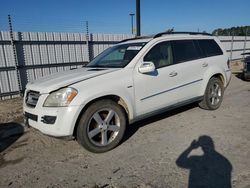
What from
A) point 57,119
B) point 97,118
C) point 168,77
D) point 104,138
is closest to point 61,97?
point 57,119

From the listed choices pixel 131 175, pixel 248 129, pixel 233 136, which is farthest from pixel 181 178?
pixel 248 129

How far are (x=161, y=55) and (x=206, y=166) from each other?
86.4 inches

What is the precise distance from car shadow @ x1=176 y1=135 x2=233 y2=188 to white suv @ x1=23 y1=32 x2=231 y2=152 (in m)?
1.05

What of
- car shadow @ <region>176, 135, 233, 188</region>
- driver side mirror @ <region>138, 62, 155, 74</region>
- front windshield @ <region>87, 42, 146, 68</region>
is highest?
front windshield @ <region>87, 42, 146, 68</region>

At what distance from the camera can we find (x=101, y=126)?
3561 millimetres

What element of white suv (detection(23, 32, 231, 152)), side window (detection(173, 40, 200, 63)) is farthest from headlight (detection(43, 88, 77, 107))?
side window (detection(173, 40, 200, 63))

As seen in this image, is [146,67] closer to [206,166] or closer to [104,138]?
[104,138]

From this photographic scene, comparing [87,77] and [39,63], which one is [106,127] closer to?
[87,77]

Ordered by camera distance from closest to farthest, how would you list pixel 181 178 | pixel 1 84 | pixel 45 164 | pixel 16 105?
pixel 181 178
pixel 45 164
pixel 16 105
pixel 1 84

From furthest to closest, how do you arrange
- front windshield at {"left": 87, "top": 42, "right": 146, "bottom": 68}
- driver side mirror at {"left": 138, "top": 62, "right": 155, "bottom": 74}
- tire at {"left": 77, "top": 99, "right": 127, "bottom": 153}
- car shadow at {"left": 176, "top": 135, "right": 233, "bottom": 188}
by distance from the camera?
front windshield at {"left": 87, "top": 42, "right": 146, "bottom": 68} → driver side mirror at {"left": 138, "top": 62, "right": 155, "bottom": 74} → tire at {"left": 77, "top": 99, "right": 127, "bottom": 153} → car shadow at {"left": 176, "top": 135, "right": 233, "bottom": 188}

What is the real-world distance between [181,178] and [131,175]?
2.08 feet

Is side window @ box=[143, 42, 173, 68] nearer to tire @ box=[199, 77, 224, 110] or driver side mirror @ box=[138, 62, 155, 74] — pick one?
driver side mirror @ box=[138, 62, 155, 74]

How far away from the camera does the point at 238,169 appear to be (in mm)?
2963

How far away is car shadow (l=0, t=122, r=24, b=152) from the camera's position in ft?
14.0
